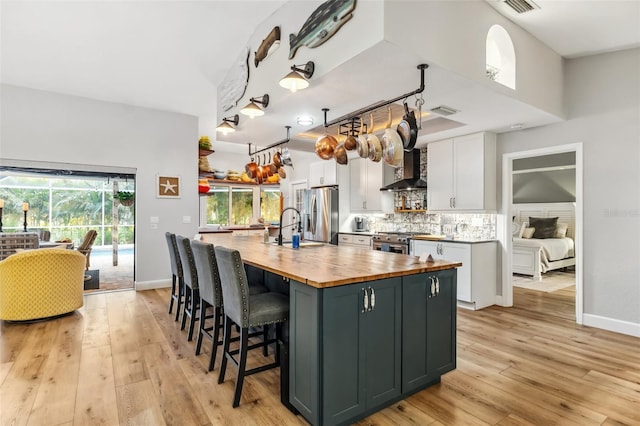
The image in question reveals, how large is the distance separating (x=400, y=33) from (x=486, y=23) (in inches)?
51.0

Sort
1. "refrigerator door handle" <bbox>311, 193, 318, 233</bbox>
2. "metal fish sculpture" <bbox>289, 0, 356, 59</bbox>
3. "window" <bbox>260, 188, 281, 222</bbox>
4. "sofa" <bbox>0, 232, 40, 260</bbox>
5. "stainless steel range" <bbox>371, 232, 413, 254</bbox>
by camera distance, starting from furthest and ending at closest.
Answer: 1. "window" <bbox>260, 188, 281, 222</bbox>
2. "refrigerator door handle" <bbox>311, 193, 318, 233</bbox>
3. "stainless steel range" <bbox>371, 232, 413, 254</bbox>
4. "sofa" <bbox>0, 232, 40, 260</bbox>
5. "metal fish sculpture" <bbox>289, 0, 356, 59</bbox>

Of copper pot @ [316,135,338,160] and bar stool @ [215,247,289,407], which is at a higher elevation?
copper pot @ [316,135,338,160]

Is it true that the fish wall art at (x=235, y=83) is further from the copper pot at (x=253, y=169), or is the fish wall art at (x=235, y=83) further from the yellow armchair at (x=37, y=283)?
the yellow armchair at (x=37, y=283)

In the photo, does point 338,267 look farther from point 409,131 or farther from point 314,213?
point 314,213

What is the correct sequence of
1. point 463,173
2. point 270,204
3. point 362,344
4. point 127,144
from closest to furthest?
point 362,344
point 463,173
point 127,144
point 270,204

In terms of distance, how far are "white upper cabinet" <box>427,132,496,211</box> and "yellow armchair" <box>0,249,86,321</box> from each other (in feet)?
16.3

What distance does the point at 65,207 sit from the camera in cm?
588

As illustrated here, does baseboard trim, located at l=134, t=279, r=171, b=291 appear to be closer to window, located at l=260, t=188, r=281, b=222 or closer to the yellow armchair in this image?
the yellow armchair

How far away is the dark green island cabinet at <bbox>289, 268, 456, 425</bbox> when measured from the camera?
1.80 meters

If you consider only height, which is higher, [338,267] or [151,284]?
[338,267]

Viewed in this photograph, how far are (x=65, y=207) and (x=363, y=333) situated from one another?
6285 millimetres

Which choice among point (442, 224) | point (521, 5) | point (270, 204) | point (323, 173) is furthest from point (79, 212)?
point (521, 5)

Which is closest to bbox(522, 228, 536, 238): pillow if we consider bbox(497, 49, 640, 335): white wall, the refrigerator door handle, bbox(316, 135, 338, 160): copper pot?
bbox(497, 49, 640, 335): white wall

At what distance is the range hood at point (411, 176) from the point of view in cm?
540
